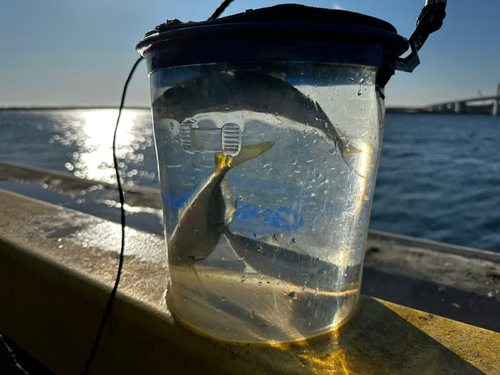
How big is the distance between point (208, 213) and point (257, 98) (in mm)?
241

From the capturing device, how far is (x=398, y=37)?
562 mm

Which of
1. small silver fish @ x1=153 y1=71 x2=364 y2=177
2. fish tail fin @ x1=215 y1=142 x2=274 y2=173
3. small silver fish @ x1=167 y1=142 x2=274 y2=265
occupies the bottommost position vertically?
small silver fish @ x1=167 y1=142 x2=274 y2=265

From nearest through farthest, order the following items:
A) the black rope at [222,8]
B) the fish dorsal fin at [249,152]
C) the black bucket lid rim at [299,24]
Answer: the black bucket lid rim at [299,24] → the fish dorsal fin at [249,152] → the black rope at [222,8]

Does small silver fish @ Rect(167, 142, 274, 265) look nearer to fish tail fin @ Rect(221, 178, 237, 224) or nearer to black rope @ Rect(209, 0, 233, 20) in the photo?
fish tail fin @ Rect(221, 178, 237, 224)

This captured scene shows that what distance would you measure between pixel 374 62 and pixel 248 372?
59 cm

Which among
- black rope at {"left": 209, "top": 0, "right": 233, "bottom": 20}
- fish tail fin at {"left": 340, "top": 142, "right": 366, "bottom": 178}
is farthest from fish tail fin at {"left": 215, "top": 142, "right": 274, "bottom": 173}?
black rope at {"left": 209, "top": 0, "right": 233, "bottom": 20}

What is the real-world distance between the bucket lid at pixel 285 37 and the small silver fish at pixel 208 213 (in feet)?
0.53

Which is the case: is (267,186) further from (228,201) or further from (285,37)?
(285,37)

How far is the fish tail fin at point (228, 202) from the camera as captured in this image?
644mm

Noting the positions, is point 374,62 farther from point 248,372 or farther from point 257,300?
point 248,372

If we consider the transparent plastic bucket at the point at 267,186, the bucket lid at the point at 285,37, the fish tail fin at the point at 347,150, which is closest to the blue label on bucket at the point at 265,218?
the transparent plastic bucket at the point at 267,186

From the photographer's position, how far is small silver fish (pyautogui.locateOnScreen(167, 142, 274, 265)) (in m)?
0.63

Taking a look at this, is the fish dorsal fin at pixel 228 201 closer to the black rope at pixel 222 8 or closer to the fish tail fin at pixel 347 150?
the fish tail fin at pixel 347 150

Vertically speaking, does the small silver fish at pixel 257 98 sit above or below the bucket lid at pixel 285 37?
below
